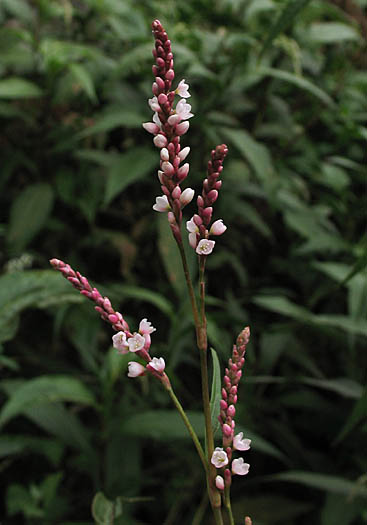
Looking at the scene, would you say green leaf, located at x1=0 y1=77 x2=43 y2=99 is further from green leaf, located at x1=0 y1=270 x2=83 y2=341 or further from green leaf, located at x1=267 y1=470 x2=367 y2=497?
green leaf, located at x1=267 y1=470 x2=367 y2=497

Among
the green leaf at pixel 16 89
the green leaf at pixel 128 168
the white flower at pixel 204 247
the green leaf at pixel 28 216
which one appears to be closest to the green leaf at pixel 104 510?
the white flower at pixel 204 247

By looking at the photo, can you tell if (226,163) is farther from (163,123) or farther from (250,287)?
(163,123)

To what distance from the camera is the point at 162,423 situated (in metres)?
1.52

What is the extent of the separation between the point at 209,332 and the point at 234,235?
934 mm

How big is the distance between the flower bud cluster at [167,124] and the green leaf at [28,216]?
62.0 inches

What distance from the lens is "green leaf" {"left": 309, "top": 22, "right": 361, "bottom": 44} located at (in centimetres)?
227

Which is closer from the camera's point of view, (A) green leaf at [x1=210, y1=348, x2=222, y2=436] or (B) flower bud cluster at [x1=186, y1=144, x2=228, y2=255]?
(B) flower bud cluster at [x1=186, y1=144, x2=228, y2=255]

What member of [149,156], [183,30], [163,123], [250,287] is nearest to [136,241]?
[149,156]

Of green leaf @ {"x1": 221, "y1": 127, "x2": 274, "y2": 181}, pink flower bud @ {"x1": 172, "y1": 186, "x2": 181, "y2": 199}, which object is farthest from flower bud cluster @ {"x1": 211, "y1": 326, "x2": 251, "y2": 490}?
green leaf @ {"x1": 221, "y1": 127, "x2": 274, "y2": 181}

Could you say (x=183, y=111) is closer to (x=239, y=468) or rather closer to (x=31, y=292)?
(x=239, y=468)

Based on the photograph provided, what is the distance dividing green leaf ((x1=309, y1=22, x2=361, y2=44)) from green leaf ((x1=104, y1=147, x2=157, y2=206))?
96 centimetres

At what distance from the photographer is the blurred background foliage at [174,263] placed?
5.41ft

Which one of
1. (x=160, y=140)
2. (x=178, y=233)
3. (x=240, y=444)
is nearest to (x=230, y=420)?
(x=240, y=444)

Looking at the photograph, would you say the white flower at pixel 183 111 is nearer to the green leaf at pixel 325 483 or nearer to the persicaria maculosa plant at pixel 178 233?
the persicaria maculosa plant at pixel 178 233
